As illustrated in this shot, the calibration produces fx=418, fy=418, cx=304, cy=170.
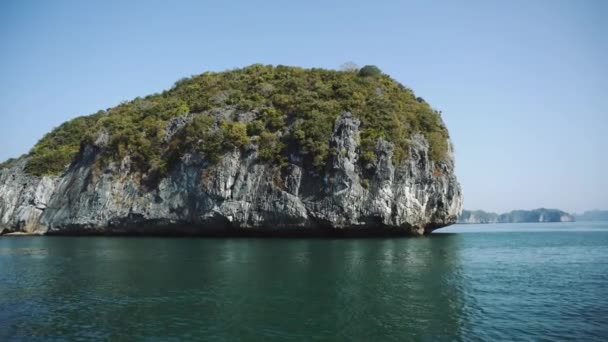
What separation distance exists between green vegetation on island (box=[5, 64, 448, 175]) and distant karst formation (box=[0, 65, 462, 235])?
9.5 inches

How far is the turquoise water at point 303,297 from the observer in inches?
712

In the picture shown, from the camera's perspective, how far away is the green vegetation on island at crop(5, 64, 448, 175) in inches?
2601

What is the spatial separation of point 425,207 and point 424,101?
26932 mm

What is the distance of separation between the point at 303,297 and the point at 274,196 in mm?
39330

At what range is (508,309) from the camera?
21.5 m

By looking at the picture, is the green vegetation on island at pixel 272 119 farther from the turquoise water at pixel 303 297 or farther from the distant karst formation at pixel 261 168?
the turquoise water at pixel 303 297

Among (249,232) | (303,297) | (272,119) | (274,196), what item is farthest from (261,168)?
(303,297)

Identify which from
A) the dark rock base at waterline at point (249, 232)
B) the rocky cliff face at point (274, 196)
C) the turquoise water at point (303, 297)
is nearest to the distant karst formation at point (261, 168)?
the rocky cliff face at point (274, 196)

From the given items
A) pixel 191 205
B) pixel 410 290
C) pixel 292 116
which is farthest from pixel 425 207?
pixel 410 290

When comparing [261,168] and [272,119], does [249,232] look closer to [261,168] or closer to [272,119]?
[261,168]

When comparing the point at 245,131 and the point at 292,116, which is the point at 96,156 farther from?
the point at 292,116

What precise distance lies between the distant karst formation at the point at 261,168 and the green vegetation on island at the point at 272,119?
0.24 metres

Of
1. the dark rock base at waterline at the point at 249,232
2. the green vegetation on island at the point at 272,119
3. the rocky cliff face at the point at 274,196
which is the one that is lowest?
the dark rock base at waterline at the point at 249,232

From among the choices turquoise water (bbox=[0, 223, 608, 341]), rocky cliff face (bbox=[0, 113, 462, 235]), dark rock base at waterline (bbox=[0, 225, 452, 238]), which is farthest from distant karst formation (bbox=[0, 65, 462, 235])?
turquoise water (bbox=[0, 223, 608, 341])
